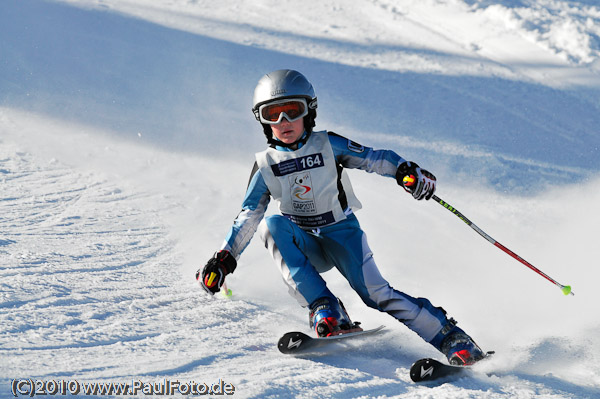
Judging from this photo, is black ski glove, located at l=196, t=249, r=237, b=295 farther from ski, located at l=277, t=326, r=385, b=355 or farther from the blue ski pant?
ski, located at l=277, t=326, r=385, b=355

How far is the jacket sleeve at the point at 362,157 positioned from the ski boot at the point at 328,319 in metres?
0.77

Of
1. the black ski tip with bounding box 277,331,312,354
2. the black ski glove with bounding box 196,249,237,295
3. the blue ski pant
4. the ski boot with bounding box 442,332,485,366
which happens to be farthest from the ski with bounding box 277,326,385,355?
the ski boot with bounding box 442,332,485,366

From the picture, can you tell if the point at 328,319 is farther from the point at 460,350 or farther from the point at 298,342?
the point at 460,350

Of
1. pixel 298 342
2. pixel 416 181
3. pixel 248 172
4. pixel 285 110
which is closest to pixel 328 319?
pixel 298 342

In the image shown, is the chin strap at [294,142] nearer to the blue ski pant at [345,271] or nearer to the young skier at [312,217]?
the young skier at [312,217]

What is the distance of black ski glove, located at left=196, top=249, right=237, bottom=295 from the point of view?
3346 mm

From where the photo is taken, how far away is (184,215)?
220 inches

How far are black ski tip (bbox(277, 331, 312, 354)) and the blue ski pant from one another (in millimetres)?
351

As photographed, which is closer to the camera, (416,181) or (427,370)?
(427,370)

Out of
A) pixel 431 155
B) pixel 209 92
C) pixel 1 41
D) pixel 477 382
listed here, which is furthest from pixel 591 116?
pixel 1 41

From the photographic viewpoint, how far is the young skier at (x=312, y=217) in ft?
11.1

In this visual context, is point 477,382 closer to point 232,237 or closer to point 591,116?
point 232,237

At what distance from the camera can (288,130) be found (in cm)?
352

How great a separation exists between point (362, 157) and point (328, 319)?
0.92 m
